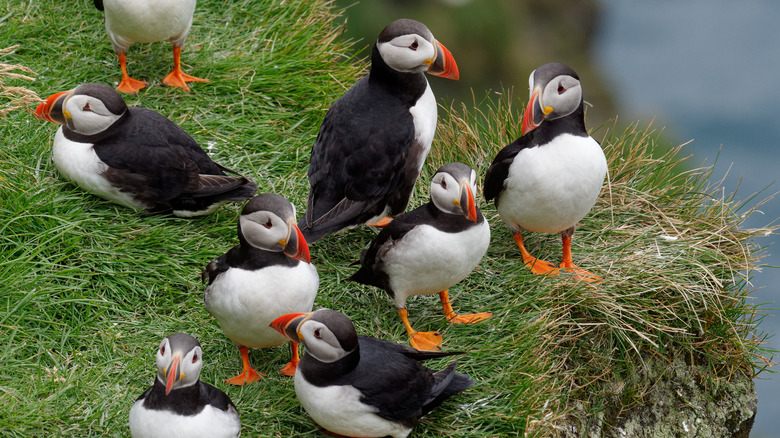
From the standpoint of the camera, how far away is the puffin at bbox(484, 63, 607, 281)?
413cm

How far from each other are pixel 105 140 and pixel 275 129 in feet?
4.25

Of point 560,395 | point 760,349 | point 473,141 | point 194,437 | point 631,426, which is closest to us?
point 194,437

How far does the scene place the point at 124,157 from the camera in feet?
15.2

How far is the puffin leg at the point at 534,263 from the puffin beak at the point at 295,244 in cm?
150

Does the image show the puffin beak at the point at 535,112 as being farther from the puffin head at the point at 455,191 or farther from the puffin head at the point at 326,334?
the puffin head at the point at 326,334

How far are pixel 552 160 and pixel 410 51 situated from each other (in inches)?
37.8

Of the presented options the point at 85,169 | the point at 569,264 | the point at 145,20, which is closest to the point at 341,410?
Answer: the point at 569,264

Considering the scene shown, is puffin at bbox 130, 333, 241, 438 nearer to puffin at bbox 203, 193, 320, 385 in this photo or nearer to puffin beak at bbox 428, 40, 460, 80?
puffin at bbox 203, 193, 320, 385

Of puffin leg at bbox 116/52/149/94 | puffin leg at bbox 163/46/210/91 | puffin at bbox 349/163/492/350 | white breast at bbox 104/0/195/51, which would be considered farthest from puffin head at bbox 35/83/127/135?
puffin at bbox 349/163/492/350

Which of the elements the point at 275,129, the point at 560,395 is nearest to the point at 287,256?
the point at 560,395

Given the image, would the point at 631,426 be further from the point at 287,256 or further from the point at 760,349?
the point at 287,256

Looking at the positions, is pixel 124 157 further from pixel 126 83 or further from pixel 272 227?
pixel 272 227

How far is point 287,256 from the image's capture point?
3732 millimetres

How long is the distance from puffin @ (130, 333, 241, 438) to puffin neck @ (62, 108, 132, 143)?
72.2 inches
